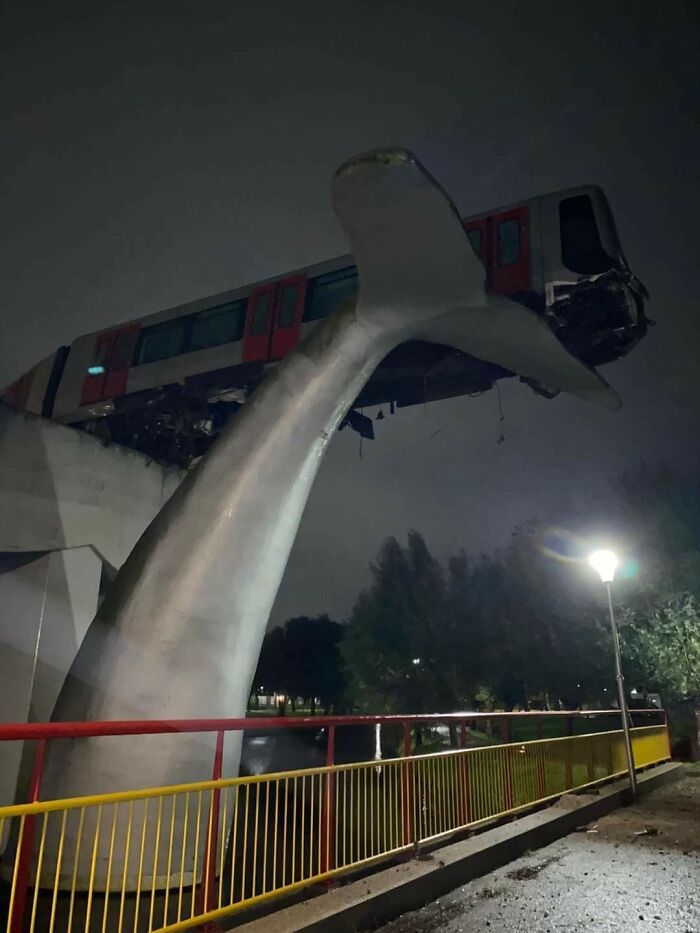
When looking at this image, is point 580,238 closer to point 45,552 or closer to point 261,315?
point 261,315

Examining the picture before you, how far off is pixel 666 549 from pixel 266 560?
1723 centimetres

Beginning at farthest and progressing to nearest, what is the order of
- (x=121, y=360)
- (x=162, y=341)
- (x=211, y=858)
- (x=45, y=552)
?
1. (x=121, y=360)
2. (x=162, y=341)
3. (x=45, y=552)
4. (x=211, y=858)

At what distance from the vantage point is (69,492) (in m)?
10.3

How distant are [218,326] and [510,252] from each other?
207 inches

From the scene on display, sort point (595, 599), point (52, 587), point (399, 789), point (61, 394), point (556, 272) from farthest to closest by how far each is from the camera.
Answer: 1. point (595, 599)
2. point (61, 394)
3. point (52, 587)
4. point (556, 272)
5. point (399, 789)

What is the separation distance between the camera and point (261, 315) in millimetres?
10852

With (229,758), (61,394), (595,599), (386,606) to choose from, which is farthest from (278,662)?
(229,758)

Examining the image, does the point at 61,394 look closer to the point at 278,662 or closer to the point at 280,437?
the point at 280,437

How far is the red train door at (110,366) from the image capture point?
484 inches

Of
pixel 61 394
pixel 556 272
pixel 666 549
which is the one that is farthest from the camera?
pixel 666 549

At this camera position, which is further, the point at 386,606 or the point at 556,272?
the point at 386,606

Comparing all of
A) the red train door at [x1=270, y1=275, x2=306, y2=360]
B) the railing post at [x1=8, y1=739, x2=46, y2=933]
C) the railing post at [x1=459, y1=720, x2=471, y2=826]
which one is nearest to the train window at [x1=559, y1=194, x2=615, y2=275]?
the red train door at [x1=270, y1=275, x2=306, y2=360]

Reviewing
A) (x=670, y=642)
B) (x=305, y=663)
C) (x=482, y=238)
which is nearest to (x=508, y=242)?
(x=482, y=238)

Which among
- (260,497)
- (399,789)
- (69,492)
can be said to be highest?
(69,492)
